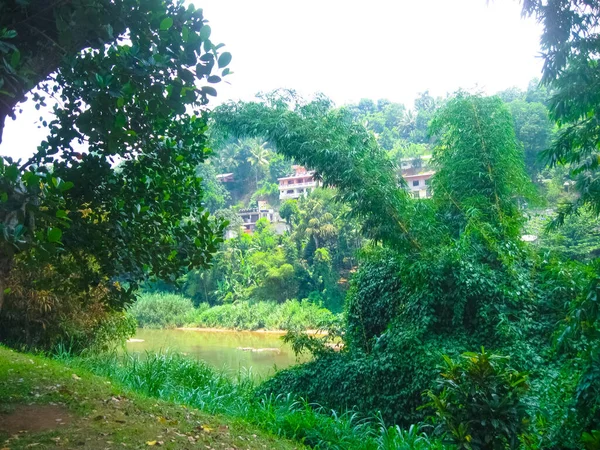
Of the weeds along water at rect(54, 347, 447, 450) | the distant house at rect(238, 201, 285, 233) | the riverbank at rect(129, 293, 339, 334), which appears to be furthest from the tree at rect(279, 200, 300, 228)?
the weeds along water at rect(54, 347, 447, 450)

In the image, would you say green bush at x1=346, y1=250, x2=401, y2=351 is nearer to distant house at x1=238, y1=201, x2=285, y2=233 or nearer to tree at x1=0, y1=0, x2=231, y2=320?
tree at x1=0, y1=0, x2=231, y2=320

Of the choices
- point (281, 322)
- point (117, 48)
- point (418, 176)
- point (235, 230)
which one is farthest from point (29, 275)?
point (235, 230)

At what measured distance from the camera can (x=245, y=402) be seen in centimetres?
553

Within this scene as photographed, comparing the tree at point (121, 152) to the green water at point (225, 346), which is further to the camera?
the green water at point (225, 346)

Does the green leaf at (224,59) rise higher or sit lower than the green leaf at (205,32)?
lower

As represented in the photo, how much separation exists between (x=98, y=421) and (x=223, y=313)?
19.2 meters

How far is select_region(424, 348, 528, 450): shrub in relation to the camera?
2.88 m

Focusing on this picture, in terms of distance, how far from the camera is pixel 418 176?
65.8 ft

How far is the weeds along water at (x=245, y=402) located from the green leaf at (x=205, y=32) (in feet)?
9.89

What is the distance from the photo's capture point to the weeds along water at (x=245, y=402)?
4.18 meters

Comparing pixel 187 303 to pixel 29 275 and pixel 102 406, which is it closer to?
pixel 29 275

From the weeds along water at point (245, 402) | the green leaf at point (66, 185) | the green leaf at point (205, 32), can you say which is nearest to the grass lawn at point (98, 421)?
the weeds along water at point (245, 402)

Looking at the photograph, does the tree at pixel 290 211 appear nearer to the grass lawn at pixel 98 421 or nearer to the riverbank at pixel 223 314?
the riverbank at pixel 223 314

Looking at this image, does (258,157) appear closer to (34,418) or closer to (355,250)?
(355,250)
